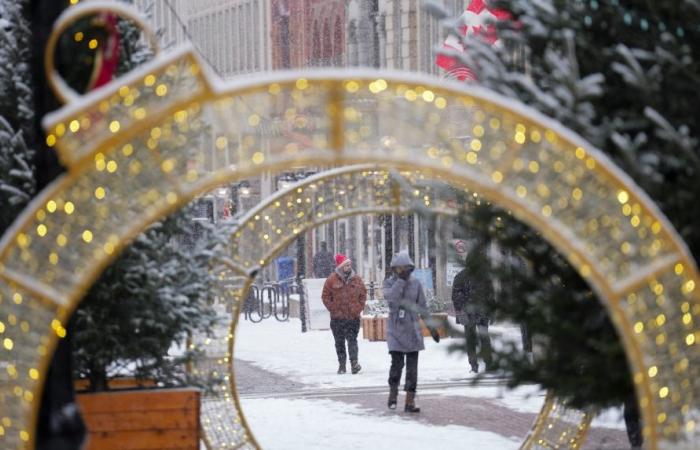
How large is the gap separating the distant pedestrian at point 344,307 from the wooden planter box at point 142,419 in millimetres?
9638

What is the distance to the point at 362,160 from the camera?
6.25m

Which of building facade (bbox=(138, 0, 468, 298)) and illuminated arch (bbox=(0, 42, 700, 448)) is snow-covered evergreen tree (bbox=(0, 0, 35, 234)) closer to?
illuminated arch (bbox=(0, 42, 700, 448))

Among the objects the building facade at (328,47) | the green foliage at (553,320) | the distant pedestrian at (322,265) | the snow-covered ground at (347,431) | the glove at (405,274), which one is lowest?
the snow-covered ground at (347,431)

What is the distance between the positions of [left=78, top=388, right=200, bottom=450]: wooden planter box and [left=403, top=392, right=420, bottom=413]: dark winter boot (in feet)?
19.1

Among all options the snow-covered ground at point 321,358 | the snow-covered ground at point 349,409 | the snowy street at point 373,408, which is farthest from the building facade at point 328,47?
the snowy street at point 373,408

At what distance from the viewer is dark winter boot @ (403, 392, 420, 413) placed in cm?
1574

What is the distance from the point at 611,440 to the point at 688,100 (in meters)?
6.66

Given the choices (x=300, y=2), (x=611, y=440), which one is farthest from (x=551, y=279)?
(x=300, y=2)

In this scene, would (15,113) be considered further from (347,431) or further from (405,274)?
(405,274)

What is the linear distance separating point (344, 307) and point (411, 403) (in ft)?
14.7

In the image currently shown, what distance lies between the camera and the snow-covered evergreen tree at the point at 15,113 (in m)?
9.73

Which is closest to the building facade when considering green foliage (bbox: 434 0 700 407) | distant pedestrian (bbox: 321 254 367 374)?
distant pedestrian (bbox: 321 254 367 374)

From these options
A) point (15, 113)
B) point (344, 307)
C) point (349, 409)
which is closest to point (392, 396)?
point (349, 409)

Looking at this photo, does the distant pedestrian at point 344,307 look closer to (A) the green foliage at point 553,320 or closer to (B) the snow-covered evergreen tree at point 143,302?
(B) the snow-covered evergreen tree at point 143,302
